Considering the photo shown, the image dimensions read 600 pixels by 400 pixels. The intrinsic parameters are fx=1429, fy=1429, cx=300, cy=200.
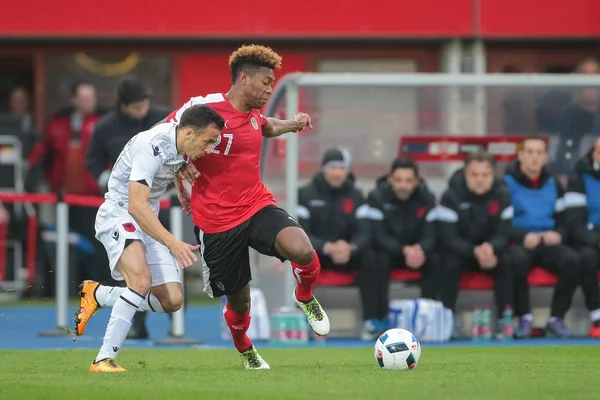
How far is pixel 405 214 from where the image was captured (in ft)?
48.2

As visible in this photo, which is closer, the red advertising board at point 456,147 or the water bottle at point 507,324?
the water bottle at point 507,324

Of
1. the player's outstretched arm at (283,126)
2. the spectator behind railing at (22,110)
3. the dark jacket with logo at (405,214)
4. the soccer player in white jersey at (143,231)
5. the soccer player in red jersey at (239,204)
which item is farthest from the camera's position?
the spectator behind railing at (22,110)

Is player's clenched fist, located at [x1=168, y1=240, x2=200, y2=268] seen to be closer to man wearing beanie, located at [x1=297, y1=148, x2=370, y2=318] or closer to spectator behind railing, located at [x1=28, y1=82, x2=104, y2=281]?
man wearing beanie, located at [x1=297, y1=148, x2=370, y2=318]

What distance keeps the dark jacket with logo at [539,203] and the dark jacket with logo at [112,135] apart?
3.78 m

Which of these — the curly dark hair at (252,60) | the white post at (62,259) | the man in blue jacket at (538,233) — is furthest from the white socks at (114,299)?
the man in blue jacket at (538,233)

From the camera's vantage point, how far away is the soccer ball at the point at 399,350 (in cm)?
982

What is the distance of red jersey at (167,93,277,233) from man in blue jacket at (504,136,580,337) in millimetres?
5040

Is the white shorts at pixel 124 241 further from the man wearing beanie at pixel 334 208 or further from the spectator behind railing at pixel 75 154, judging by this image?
the spectator behind railing at pixel 75 154

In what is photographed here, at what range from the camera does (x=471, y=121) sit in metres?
15.8
